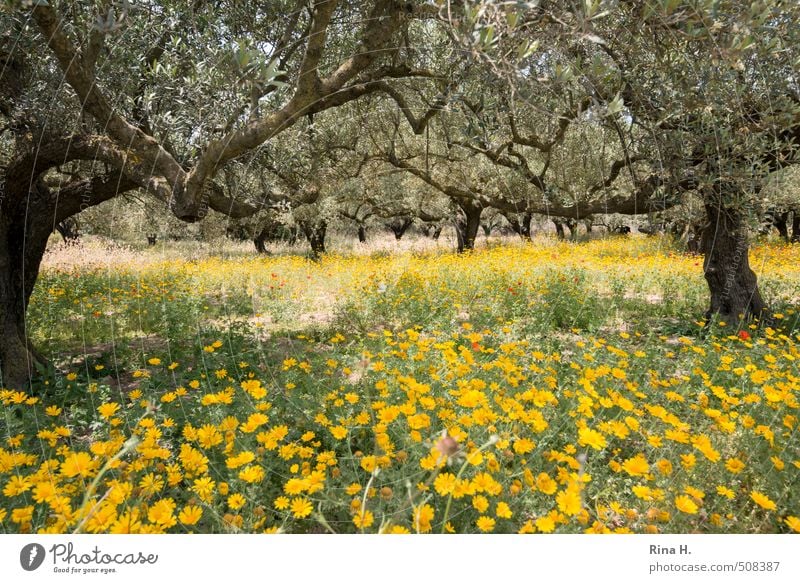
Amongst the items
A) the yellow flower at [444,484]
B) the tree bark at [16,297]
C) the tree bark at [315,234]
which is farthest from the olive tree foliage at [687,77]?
the tree bark at [315,234]

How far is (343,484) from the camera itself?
95.2 inches

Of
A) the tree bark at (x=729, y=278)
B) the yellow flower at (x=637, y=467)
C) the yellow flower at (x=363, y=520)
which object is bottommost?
the yellow flower at (x=363, y=520)

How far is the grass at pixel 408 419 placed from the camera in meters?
2.10

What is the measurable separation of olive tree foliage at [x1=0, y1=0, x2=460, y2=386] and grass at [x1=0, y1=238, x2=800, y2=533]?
1658mm

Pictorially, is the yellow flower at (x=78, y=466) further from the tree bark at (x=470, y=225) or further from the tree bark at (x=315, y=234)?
the tree bark at (x=470, y=225)

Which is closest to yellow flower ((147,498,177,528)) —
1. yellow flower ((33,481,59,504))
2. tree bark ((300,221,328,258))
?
yellow flower ((33,481,59,504))

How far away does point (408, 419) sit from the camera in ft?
7.98

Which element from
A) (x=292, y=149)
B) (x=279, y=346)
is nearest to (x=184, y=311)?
(x=279, y=346)

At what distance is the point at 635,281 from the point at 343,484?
30.2 feet

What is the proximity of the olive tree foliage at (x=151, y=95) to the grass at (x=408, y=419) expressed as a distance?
5.44 ft

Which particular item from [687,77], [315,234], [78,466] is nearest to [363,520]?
[78,466]

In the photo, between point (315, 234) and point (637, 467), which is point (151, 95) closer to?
point (637, 467)

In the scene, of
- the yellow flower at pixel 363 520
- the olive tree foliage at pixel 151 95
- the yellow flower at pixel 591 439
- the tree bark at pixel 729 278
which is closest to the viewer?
the yellow flower at pixel 363 520

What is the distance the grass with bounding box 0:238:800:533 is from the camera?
82.7 inches
